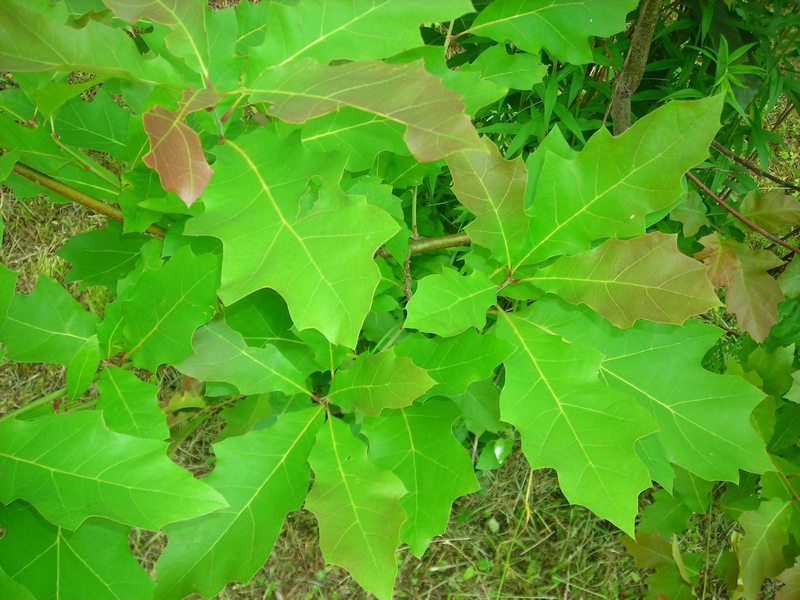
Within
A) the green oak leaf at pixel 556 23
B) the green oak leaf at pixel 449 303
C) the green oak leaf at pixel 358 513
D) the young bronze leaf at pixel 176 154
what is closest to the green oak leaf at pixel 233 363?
the green oak leaf at pixel 358 513

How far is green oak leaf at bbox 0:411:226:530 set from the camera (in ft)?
2.18

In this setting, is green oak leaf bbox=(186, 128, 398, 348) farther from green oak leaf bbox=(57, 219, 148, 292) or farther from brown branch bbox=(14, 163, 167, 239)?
green oak leaf bbox=(57, 219, 148, 292)

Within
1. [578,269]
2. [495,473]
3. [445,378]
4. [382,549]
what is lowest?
[495,473]

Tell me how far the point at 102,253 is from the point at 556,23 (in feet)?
2.67

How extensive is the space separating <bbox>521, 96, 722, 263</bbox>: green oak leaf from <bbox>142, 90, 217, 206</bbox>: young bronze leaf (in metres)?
0.45

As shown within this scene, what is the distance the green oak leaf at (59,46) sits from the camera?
1.78 feet

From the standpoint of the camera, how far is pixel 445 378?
83 cm

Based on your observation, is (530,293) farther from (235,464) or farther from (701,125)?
(235,464)

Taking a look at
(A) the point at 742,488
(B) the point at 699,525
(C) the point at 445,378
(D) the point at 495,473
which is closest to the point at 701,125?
(C) the point at 445,378

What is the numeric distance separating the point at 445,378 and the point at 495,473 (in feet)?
3.22

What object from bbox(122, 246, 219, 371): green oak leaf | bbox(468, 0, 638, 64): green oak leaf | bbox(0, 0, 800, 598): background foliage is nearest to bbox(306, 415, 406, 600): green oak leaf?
bbox(0, 0, 800, 598): background foliage

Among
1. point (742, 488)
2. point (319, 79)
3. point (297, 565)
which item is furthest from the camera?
point (297, 565)

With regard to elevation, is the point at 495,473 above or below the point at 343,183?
below

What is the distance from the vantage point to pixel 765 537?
1075 mm
